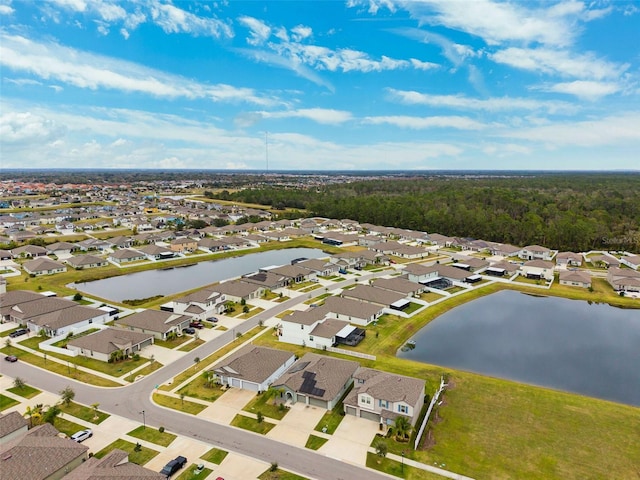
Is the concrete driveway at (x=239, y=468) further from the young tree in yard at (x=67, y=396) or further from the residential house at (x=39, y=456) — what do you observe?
the young tree in yard at (x=67, y=396)

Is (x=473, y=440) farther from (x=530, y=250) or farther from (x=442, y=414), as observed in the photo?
(x=530, y=250)

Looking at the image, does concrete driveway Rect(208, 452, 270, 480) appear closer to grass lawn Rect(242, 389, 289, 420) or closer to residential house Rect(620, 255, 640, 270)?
grass lawn Rect(242, 389, 289, 420)

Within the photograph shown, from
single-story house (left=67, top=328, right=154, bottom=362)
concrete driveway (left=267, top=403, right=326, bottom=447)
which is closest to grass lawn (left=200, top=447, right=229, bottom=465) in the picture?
concrete driveway (left=267, top=403, right=326, bottom=447)

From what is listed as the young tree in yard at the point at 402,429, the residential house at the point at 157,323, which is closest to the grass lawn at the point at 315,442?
the young tree in yard at the point at 402,429

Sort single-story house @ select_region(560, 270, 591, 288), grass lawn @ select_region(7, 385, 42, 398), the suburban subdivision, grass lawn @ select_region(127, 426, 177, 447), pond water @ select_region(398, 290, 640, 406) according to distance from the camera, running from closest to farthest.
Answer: the suburban subdivision < grass lawn @ select_region(127, 426, 177, 447) < grass lawn @ select_region(7, 385, 42, 398) < pond water @ select_region(398, 290, 640, 406) < single-story house @ select_region(560, 270, 591, 288)

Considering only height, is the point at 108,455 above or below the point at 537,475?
above

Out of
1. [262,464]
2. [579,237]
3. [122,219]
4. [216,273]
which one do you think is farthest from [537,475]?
[122,219]

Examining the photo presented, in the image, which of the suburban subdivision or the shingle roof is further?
the shingle roof
